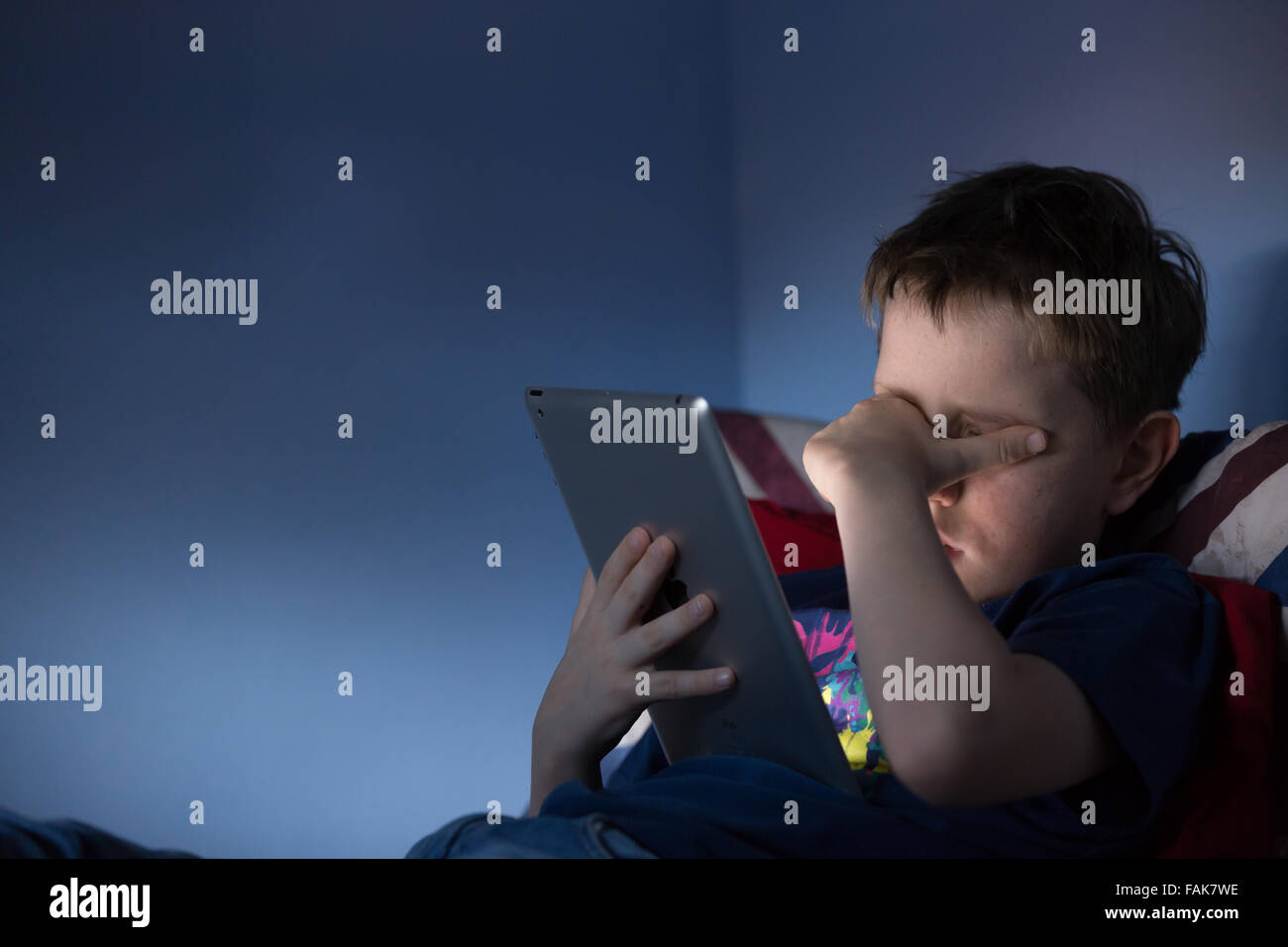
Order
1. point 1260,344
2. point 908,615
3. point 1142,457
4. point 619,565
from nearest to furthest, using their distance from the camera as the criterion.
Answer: point 908,615
point 619,565
point 1142,457
point 1260,344

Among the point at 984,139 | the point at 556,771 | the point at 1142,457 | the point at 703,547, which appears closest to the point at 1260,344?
the point at 1142,457

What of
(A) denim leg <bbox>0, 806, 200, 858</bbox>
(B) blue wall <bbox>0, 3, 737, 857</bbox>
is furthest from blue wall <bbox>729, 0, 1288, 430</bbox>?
(A) denim leg <bbox>0, 806, 200, 858</bbox>

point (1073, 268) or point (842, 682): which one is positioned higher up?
point (1073, 268)

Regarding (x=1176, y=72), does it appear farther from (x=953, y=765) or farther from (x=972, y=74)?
(x=953, y=765)

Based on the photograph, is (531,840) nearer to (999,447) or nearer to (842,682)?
(842,682)

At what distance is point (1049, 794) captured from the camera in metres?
0.55

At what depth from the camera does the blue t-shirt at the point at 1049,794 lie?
518mm

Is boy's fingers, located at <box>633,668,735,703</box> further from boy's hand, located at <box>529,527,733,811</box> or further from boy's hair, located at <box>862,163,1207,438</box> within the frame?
boy's hair, located at <box>862,163,1207,438</box>

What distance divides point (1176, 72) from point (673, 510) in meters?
0.83

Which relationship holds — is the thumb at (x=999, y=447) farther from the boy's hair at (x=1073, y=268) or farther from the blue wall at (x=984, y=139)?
the blue wall at (x=984, y=139)

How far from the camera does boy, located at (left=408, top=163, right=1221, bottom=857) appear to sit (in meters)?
0.50

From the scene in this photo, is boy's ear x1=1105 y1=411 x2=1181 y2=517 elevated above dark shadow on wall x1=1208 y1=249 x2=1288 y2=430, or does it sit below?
below

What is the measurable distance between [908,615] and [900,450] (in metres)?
0.13

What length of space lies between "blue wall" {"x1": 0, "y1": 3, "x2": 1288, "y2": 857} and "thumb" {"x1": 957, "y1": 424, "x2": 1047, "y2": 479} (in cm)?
44
